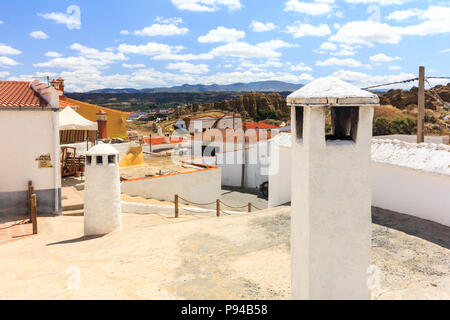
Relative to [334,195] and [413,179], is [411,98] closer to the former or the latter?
[413,179]

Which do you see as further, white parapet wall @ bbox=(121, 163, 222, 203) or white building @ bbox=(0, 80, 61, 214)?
white parapet wall @ bbox=(121, 163, 222, 203)

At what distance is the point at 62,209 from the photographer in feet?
40.5

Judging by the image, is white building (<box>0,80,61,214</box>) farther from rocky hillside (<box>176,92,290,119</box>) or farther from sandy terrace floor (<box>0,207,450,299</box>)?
rocky hillside (<box>176,92,290,119</box>)

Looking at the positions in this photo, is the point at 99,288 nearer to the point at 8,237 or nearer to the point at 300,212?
the point at 300,212

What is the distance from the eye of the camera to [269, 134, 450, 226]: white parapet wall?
7938 mm

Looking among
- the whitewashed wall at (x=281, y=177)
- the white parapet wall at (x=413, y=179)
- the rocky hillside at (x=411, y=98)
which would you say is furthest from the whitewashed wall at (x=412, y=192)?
the rocky hillside at (x=411, y=98)

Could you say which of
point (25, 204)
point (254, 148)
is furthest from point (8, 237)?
point (254, 148)

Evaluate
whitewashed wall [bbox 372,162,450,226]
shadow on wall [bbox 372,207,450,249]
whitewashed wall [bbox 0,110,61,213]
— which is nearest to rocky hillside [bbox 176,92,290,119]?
whitewashed wall [bbox 0,110,61,213]

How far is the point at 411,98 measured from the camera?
47.5 meters

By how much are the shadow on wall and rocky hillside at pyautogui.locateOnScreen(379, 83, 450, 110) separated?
4011 cm

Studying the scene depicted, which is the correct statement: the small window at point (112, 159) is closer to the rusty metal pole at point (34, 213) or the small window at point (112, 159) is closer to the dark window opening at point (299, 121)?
the rusty metal pole at point (34, 213)

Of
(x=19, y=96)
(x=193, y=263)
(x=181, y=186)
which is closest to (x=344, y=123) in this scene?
(x=193, y=263)

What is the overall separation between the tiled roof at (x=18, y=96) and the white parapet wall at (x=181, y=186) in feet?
16.8
